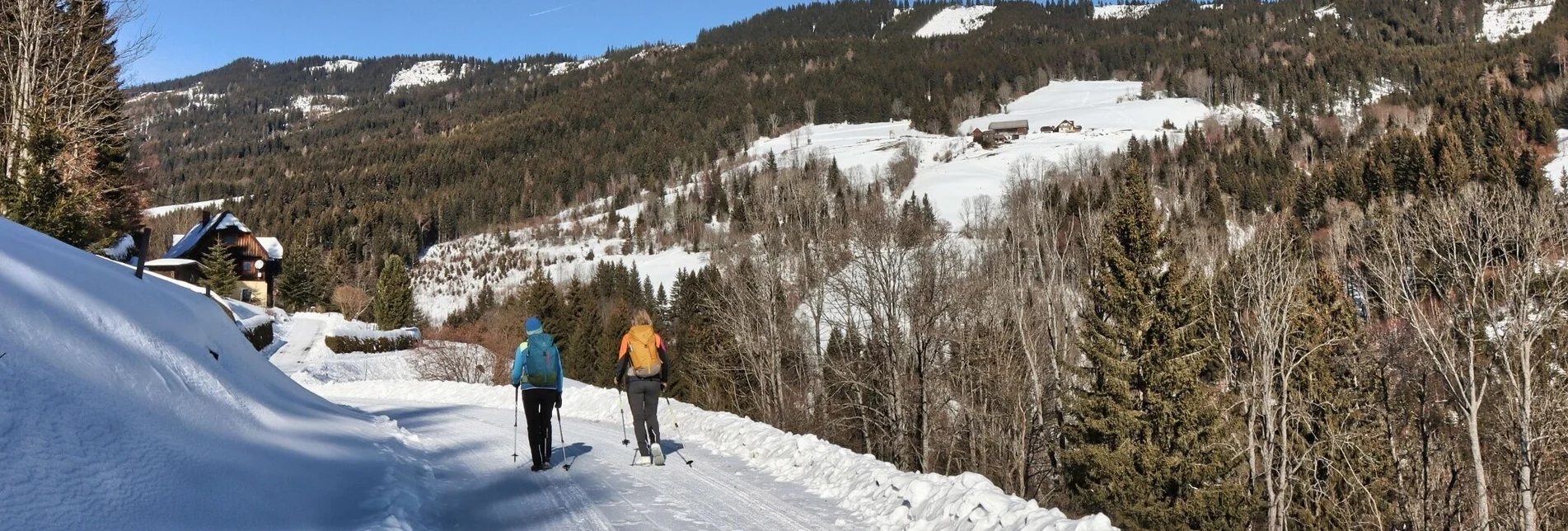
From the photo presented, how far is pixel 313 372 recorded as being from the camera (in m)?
38.6

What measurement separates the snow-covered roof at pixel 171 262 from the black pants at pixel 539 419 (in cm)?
5991

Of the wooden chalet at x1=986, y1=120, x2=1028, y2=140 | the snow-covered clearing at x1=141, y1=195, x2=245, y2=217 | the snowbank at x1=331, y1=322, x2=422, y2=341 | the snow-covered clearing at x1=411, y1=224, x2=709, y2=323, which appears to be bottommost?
the snow-covered clearing at x1=411, y1=224, x2=709, y2=323

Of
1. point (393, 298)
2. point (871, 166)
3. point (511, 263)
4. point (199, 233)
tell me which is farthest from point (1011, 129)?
point (199, 233)

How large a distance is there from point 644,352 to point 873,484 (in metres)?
3.12

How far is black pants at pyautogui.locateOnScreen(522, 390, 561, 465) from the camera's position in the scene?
8422mm

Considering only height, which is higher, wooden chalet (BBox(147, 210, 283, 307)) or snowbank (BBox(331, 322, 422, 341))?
wooden chalet (BBox(147, 210, 283, 307))

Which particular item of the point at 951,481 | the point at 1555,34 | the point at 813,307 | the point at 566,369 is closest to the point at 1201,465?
the point at 813,307

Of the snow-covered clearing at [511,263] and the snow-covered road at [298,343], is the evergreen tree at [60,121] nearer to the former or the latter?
the snow-covered road at [298,343]

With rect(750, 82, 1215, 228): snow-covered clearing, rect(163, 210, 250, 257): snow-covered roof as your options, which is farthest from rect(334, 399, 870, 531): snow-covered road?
rect(750, 82, 1215, 228): snow-covered clearing

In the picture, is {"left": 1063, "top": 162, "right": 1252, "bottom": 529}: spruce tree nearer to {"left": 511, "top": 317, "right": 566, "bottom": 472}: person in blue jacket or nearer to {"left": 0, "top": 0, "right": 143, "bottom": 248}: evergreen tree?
{"left": 511, "top": 317, "right": 566, "bottom": 472}: person in blue jacket

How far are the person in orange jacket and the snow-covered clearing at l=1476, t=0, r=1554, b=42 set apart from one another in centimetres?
22653

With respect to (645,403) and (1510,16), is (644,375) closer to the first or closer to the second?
(645,403)

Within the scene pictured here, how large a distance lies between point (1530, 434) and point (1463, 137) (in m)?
86.4

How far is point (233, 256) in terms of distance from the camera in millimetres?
67312
